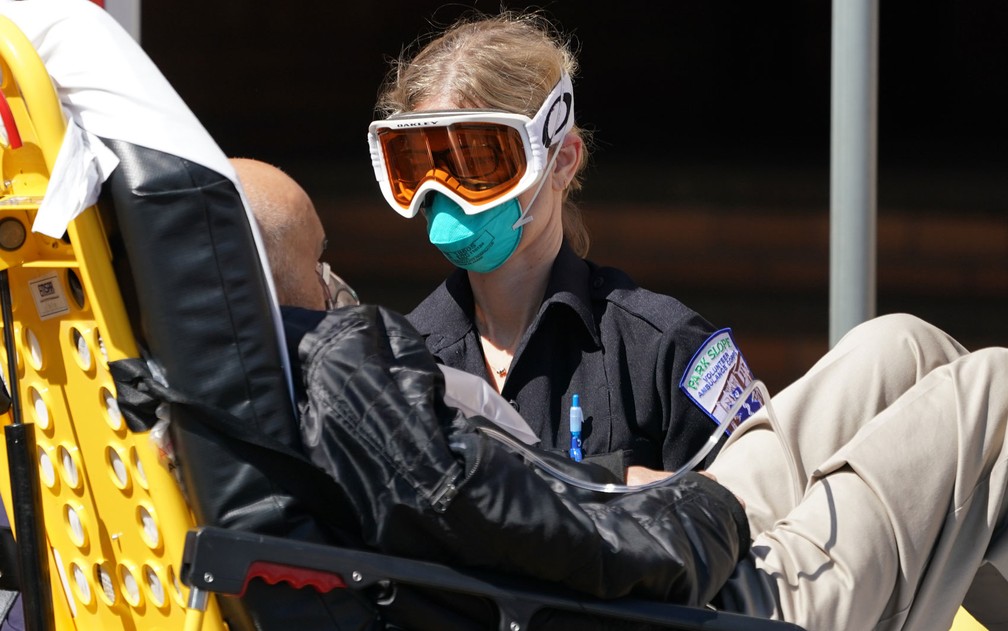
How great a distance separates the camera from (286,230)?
193 centimetres

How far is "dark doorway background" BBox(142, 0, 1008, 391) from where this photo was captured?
24.2 feet

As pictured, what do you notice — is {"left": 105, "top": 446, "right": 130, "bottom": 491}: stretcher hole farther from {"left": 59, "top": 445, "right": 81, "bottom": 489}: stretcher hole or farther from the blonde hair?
the blonde hair

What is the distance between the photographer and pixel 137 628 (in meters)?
1.92

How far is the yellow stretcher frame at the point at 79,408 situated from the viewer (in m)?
1.70

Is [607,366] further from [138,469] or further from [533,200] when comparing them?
[138,469]

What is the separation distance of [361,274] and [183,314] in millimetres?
5968

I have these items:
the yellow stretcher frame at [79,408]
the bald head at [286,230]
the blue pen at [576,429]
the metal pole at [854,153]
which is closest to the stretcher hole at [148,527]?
the yellow stretcher frame at [79,408]

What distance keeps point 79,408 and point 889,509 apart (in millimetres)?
1235

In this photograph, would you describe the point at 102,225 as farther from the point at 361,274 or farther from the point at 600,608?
the point at 361,274

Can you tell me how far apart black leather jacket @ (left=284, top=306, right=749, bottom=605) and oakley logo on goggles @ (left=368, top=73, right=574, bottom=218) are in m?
0.81

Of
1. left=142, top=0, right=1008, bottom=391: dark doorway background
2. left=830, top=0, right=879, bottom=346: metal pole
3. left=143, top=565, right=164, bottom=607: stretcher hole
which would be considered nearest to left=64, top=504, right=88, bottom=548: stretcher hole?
left=143, top=565, right=164, bottom=607: stretcher hole

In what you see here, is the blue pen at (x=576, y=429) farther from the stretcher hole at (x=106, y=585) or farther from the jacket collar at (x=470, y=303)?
the stretcher hole at (x=106, y=585)

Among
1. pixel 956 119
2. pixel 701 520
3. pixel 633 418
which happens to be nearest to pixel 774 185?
pixel 956 119

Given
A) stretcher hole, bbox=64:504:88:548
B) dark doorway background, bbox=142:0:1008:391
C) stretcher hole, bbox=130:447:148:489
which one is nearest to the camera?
stretcher hole, bbox=130:447:148:489
